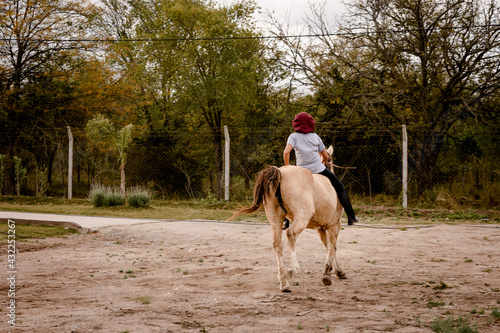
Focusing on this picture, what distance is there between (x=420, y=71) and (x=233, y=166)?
8180 mm

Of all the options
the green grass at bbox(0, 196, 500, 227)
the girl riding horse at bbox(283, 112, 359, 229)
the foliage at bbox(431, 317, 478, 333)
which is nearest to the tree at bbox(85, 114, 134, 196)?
the green grass at bbox(0, 196, 500, 227)

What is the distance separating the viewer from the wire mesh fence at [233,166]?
1781 centimetres

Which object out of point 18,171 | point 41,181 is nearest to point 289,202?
point 41,181

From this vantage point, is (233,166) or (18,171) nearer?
(233,166)

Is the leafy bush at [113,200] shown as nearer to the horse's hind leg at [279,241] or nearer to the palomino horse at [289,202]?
the palomino horse at [289,202]

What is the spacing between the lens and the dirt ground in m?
4.43

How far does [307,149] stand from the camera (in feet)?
21.9

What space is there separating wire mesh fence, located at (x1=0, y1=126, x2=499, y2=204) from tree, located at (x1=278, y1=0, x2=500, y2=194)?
2.70ft

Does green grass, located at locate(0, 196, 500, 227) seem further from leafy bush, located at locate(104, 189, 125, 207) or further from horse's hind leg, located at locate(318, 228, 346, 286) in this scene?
horse's hind leg, located at locate(318, 228, 346, 286)

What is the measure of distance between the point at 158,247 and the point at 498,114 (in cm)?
1462

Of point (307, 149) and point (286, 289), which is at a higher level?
point (307, 149)

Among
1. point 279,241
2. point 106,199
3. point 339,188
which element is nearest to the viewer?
point 279,241

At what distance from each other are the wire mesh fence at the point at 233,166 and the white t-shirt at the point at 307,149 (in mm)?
10151

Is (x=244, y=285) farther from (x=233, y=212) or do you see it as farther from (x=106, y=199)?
(x=106, y=199)
